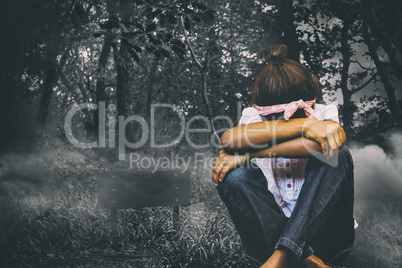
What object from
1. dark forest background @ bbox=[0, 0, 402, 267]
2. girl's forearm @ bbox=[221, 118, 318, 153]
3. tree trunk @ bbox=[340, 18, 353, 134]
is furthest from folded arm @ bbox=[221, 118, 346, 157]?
tree trunk @ bbox=[340, 18, 353, 134]

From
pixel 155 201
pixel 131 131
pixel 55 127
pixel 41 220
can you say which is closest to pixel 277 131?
pixel 155 201

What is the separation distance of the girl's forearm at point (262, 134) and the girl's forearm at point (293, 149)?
28 mm

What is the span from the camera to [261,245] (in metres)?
3.01

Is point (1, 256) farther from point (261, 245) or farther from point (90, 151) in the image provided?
point (90, 151)

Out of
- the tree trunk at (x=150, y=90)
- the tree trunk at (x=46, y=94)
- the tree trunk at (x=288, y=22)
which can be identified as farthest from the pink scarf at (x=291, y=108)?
the tree trunk at (x=150, y=90)

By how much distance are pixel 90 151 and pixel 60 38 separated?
3.32m

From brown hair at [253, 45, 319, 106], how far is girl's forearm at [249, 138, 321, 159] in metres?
0.33

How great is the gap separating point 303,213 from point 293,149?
0.42 m

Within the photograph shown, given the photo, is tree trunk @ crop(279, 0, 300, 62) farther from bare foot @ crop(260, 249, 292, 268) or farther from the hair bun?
bare foot @ crop(260, 249, 292, 268)

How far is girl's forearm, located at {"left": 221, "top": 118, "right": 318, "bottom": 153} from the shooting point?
8.84ft

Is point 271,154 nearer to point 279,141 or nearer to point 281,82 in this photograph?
point 279,141

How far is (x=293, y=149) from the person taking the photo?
269 centimetres

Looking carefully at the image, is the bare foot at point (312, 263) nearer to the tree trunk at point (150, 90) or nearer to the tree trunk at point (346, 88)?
the tree trunk at point (346, 88)

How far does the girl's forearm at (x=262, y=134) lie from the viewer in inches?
106
